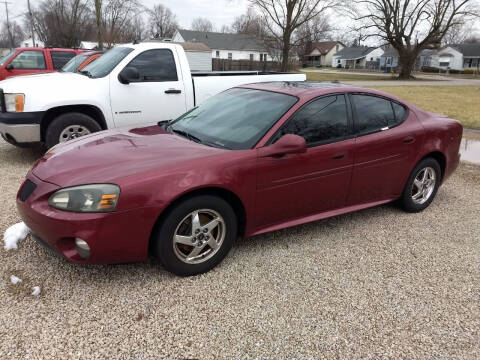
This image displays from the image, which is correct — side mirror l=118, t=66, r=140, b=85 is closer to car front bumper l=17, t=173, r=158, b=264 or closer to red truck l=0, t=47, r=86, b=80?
car front bumper l=17, t=173, r=158, b=264

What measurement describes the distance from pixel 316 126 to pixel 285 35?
24288mm

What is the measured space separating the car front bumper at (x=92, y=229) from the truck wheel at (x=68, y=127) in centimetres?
307

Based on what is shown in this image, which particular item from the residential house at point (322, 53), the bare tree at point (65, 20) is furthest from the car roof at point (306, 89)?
the residential house at point (322, 53)

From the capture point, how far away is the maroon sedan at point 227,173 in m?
2.77

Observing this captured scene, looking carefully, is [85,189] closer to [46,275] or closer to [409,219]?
[46,275]

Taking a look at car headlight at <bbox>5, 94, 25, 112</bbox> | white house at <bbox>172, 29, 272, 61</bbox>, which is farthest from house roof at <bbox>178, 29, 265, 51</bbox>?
car headlight at <bbox>5, 94, 25, 112</bbox>

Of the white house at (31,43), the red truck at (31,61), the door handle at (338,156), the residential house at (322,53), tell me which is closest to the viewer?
the door handle at (338,156)

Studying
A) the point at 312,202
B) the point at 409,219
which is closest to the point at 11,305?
the point at 312,202

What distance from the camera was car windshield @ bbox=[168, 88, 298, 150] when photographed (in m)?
3.45

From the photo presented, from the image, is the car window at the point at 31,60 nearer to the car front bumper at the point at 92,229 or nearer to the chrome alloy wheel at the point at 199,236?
the car front bumper at the point at 92,229

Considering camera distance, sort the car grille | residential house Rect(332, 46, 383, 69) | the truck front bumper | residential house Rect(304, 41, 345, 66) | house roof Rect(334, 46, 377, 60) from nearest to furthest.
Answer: the car grille < the truck front bumper < house roof Rect(334, 46, 377, 60) < residential house Rect(332, 46, 383, 69) < residential house Rect(304, 41, 345, 66)

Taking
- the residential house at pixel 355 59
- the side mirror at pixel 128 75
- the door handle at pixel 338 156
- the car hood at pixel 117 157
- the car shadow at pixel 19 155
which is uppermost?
the residential house at pixel 355 59

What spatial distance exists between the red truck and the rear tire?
1068 centimetres

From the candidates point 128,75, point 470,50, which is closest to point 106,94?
point 128,75
